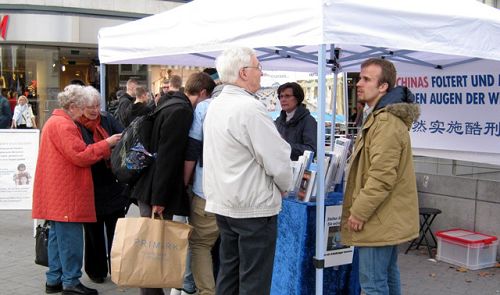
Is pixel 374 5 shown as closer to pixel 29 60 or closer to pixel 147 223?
pixel 147 223

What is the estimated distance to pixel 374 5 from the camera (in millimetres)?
3369

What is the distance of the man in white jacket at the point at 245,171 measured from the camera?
297 cm

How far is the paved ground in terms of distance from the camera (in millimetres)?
4871

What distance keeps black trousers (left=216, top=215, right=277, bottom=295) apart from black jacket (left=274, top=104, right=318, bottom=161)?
1834 millimetres

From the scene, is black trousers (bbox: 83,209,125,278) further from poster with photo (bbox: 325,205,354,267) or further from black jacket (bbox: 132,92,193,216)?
poster with photo (bbox: 325,205,354,267)

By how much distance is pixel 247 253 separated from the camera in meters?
3.08

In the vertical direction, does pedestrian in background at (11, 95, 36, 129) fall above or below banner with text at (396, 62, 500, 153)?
below

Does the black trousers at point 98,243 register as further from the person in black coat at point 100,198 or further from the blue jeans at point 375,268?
the blue jeans at point 375,268

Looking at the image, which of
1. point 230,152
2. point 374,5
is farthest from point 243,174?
A: point 374,5

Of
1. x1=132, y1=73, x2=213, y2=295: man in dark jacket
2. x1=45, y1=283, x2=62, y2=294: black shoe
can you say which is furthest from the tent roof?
x1=45, y1=283, x2=62, y2=294: black shoe

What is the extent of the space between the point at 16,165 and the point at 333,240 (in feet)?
15.0

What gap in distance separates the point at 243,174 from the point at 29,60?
17.5m

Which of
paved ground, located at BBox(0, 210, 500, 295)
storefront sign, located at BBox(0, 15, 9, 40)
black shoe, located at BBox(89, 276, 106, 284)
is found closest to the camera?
paved ground, located at BBox(0, 210, 500, 295)

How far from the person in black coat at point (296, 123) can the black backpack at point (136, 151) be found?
154 cm
